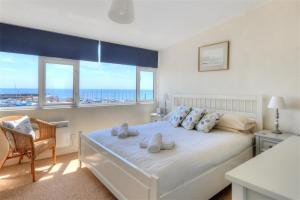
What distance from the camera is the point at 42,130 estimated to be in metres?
2.98

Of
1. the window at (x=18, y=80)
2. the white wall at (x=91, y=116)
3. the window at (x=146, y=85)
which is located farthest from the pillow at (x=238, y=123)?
the window at (x=18, y=80)

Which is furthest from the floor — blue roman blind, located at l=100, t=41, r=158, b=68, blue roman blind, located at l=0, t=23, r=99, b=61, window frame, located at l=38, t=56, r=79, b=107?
blue roman blind, located at l=100, t=41, r=158, b=68

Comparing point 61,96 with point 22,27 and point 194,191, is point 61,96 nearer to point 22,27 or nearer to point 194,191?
point 22,27

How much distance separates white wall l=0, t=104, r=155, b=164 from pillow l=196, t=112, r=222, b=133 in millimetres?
1938

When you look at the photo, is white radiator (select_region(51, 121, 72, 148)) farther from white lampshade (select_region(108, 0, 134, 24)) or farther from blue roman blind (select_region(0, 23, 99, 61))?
white lampshade (select_region(108, 0, 134, 24))

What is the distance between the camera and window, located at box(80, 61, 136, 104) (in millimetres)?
3773

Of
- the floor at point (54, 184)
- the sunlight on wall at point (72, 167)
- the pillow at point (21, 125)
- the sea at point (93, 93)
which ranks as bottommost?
the floor at point (54, 184)

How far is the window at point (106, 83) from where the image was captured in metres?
3.77

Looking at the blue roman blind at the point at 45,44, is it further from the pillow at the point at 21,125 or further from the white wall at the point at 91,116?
the pillow at the point at 21,125

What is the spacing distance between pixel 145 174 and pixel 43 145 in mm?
1967

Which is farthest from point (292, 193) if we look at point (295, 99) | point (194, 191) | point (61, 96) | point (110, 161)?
point (61, 96)

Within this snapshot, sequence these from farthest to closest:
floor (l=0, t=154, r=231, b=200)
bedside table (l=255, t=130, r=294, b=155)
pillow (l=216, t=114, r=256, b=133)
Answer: pillow (l=216, t=114, r=256, b=133), bedside table (l=255, t=130, r=294, b=155), floor (l=0, t=154, r=231, b=200)

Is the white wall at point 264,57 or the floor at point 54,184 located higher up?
the white wall at point 264,57

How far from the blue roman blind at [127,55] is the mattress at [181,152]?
2.01 m
